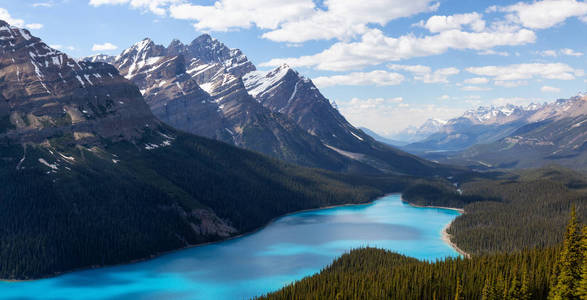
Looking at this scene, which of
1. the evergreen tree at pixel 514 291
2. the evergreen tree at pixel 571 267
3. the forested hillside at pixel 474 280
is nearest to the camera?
the evergreen tree at pixel 571 267

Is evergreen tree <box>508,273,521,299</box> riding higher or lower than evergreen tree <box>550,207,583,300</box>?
lower

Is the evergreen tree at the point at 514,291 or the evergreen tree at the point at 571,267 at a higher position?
the evergreen tree at the point at 571,267

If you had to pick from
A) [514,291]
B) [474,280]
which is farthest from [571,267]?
[474,280]

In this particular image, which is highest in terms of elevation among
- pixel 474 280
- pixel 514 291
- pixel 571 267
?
pixel 571 267

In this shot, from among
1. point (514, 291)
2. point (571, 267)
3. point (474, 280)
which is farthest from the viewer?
point (474, 280)

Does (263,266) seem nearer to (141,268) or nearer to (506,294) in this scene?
(141,268)

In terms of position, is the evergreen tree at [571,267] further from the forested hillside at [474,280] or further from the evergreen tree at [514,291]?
the evergreen tree at [514,291]

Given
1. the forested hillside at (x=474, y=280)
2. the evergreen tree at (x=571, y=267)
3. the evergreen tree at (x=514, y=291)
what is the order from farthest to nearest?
the evergreen tree at (x=514, y=291)
the forested hillside at (x=474, y=280)
the evergreen tree at (x=571, y=267)

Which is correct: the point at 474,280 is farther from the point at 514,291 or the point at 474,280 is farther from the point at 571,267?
the point at 571,267

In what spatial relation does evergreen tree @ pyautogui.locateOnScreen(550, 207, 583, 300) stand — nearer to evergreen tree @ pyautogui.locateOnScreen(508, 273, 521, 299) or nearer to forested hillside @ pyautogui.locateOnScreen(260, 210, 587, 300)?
forested hillside @ pyautogui.locateOnScreen(260, 210, 587, 300)

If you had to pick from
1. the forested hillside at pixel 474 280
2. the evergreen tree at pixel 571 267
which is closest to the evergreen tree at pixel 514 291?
the forested hillside at pixel 474 280

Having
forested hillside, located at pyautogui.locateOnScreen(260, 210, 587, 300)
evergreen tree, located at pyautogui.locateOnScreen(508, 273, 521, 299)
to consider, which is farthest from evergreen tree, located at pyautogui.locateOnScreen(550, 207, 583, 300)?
evergreen tree, located at pyautogui.locateOnScreen(508, 273, 521, 299)

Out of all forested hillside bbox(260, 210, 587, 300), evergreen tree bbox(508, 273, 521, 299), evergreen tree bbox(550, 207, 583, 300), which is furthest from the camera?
evergreen tree bbox(508, 273, 521, 299)
